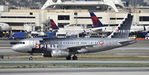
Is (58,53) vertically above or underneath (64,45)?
underneath

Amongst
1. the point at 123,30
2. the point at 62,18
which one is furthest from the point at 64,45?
the point at 62,18

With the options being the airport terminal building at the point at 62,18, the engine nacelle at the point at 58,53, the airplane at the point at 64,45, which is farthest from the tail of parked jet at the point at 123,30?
the airport terminal building at the point at 62,18

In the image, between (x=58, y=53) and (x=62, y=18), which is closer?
(x=58, y=53)

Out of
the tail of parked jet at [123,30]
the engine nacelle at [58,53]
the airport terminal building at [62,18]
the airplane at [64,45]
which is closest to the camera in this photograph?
the engine nacelle at [58,53]

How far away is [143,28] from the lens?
6230 inches

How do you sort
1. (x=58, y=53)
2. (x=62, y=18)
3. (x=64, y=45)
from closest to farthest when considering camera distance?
(x=58, y=53) → (x=64, y=45) → (x=62, y=18)

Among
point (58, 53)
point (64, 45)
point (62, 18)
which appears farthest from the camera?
point (62, 18)

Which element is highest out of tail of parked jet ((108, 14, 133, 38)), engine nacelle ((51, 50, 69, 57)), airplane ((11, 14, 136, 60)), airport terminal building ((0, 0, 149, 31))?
airport terminal building ((0, 0, 149, 31))

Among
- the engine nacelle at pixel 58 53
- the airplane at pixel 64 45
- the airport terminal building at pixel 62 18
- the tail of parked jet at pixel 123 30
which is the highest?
the airport terminal building at pixel 62 18

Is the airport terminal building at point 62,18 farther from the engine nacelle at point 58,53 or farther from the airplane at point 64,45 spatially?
the engine nacelle at point 58,53

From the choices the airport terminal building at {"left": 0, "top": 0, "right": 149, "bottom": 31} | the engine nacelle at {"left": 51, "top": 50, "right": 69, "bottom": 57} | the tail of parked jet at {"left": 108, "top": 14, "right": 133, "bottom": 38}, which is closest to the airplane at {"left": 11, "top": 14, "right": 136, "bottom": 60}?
the engine nacelle at {"left": 51, "top": 50, "right": 69, "bottom": 57}

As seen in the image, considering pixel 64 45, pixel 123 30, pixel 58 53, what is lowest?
pixel 58 53

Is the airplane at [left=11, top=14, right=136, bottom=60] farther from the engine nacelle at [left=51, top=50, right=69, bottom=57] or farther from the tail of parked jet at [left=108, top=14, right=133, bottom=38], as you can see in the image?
the tail of parked jet at [left=108, top=14, right=133, bottom=38]

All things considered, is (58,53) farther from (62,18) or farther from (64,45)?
(62,18)
